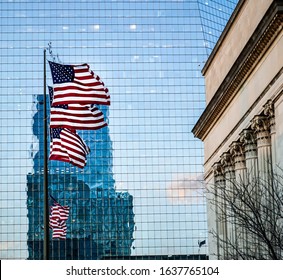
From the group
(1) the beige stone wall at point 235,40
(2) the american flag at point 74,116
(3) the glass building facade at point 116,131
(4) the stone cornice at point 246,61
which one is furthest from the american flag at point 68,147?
(3) the glass building facade at point 116,131

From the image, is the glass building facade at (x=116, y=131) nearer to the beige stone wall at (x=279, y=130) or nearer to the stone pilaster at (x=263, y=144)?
the stone pilaster at (x=263, y=144)

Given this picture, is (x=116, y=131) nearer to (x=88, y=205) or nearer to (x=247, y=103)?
(x=88, y=205)

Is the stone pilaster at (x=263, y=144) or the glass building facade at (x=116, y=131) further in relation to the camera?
the glass building facade at (x=116, y=131)

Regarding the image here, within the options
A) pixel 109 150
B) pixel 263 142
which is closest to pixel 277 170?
pixel 263 142

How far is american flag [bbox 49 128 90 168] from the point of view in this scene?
95.5ft

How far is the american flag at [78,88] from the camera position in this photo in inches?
1082

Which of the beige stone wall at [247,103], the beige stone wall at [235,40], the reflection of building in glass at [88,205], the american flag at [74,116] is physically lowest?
the american flag at [74,116]

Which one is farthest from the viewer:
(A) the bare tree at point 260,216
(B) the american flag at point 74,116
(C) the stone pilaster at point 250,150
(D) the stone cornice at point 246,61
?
(C) the stone pilaster at point 250,150

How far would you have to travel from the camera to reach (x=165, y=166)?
162m

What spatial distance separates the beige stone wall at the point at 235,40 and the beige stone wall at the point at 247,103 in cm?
253

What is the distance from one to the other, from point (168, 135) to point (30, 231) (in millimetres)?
29897

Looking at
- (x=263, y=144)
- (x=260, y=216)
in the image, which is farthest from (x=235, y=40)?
(x=260, y=216)
